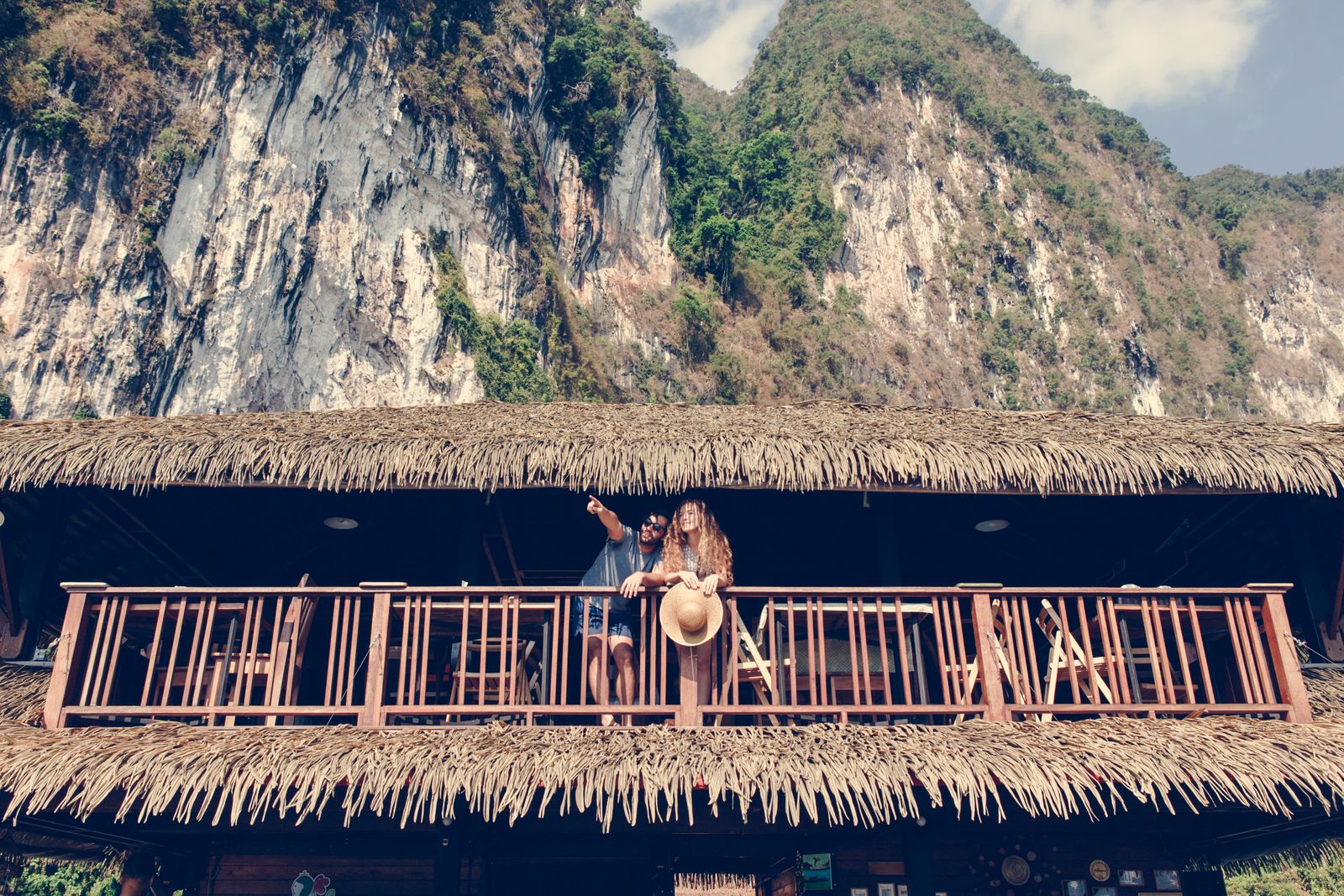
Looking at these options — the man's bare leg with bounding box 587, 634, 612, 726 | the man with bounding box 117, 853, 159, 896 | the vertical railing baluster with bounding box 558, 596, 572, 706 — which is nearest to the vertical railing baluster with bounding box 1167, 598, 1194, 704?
the man's bare leg with bounding box 587, 634, 612, 726

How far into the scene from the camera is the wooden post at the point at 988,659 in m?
5.71

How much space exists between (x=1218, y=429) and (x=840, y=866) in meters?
3.45

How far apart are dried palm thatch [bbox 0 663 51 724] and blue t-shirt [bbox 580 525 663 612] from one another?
293 centimetres

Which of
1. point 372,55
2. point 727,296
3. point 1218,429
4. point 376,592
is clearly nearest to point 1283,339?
point 727,296

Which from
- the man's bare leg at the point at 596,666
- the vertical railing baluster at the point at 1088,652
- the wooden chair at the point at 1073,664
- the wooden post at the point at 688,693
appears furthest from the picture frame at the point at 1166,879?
the man's bare leg at the point at 596,666

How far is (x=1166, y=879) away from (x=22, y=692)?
661 cm

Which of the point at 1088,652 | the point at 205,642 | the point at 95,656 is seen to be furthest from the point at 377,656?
the point at 1088,652

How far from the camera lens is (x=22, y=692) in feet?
20.4

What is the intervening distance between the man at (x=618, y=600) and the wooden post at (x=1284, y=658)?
322 centimetres

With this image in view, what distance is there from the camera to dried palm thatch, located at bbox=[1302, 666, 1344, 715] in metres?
6.20

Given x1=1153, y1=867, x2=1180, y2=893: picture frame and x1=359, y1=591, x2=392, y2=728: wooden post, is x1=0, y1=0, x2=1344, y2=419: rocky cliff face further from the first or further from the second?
x1=1153, y1=867, x2=1180, y2=893: picture frame

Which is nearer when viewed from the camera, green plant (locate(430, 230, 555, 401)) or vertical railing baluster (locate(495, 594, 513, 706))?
vertical railing baluster (locate(495, 594, 513, 706))

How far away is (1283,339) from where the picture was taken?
56344mm

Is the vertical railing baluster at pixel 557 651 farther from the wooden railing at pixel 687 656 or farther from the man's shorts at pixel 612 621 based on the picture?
the man's shorts at pixel 612 621
